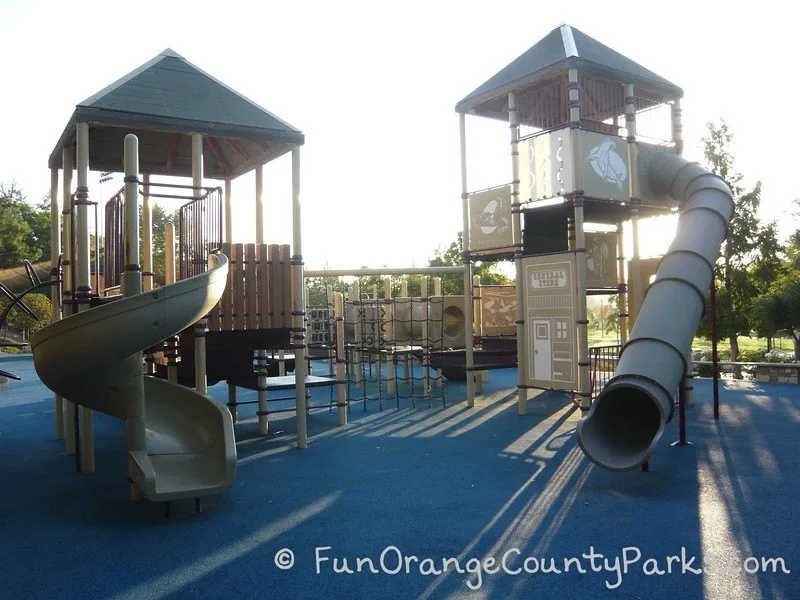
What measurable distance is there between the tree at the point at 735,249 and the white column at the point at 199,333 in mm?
19849

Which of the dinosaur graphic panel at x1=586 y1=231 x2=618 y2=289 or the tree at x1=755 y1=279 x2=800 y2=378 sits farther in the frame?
the tree at x1=755 y1=279 x2=800 y2=378

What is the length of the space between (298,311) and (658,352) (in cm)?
475

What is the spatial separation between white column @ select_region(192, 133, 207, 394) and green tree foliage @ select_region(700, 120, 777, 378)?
19.9m

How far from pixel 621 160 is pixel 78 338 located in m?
9.51

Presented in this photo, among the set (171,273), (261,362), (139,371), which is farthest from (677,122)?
(139,371)

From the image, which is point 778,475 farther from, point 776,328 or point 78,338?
point 776,328

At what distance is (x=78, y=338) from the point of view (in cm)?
589

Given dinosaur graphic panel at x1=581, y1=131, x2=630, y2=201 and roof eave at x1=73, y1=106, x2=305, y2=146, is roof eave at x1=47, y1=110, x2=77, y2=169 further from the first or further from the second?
dinosaur graphic panel at x1=581, y1=131, x2=630, y2=201

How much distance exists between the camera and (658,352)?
25.7 feet

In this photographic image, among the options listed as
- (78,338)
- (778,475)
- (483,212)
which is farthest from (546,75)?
(78,338)

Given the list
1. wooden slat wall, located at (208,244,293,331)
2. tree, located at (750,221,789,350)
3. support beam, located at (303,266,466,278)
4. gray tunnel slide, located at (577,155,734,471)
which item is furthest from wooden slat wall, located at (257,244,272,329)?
tree, located at (750,221,789,350)

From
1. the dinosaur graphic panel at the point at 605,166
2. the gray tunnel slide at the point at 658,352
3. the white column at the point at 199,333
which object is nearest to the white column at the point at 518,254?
the dinosaur graphic panel at the point at 605,166

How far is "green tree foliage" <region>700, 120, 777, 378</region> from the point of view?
24078mm

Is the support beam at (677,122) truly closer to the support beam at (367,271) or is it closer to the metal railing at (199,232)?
the support beam at (367,271)
